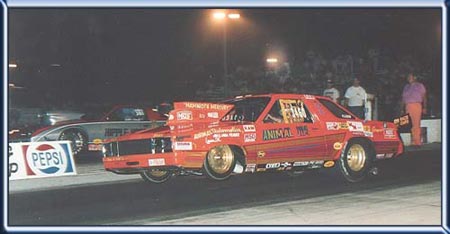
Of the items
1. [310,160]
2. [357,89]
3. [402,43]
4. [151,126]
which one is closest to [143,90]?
[151,126]

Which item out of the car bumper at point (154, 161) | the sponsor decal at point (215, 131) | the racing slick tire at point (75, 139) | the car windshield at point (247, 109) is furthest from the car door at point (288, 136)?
the racing slick tire at point (75, 139)

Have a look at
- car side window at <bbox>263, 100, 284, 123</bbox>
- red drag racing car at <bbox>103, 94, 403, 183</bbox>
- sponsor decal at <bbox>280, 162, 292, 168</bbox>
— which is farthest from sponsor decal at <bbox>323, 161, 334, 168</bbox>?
car side window at <bbox>263, 100, 284, 123</bbox>

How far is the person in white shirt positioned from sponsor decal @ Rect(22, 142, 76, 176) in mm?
4239

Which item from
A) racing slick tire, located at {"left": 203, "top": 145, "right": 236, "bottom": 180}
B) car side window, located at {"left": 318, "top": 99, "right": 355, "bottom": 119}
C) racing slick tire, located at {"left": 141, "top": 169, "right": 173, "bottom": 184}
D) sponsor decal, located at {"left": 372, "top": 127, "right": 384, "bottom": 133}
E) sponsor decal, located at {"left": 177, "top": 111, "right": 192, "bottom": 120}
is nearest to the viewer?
racing slick tire, located at {"left": 203, "top": 145, "right": 236, "bottom": 180}

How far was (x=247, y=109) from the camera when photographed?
8.74 metres

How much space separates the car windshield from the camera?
28.2 ft

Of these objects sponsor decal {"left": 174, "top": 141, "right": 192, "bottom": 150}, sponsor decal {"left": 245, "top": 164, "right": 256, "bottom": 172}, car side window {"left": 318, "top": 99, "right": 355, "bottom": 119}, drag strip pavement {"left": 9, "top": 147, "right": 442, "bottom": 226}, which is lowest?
drag strip pavement {"left": 9, "top": 147, "right": 442, "bottom": 226}

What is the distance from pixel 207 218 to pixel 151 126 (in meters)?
2.66

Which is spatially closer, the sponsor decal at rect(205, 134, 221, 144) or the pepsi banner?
the sponsor decal at rect(205, 134, 221, 144)

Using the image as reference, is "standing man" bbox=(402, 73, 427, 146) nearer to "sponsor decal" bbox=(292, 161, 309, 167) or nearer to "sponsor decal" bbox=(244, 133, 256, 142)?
"sponsor decal" bbox=(292, 161, 309, 167)

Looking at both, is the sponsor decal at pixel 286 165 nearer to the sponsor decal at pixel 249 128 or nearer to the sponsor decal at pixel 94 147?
the sponsor decal at pixel 249 128

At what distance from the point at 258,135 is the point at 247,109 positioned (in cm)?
51

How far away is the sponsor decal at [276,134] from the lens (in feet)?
27.9

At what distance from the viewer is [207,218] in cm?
664
